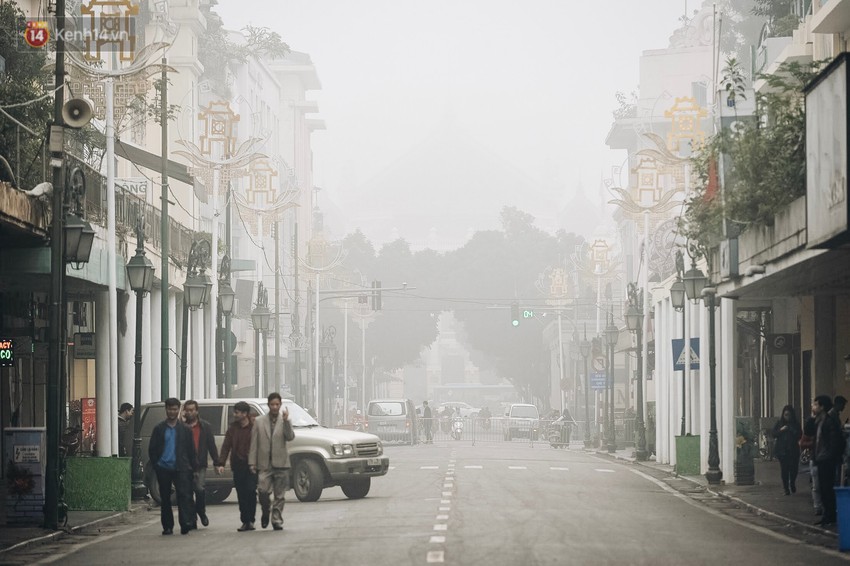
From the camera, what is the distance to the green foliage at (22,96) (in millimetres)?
29922

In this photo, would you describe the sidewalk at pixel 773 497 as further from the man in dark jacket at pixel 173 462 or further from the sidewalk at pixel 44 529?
the sidewalk at pixel 44 529

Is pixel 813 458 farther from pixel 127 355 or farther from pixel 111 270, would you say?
pixel 127 355

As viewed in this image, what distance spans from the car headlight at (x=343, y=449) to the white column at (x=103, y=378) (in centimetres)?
781

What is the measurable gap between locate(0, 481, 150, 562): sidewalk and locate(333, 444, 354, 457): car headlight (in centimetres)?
346

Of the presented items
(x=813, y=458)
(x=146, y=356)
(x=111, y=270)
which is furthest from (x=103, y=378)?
(x=813, y=458)

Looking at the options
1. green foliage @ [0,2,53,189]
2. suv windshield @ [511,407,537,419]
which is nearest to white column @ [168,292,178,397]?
green foliage @ [0,2,53,189]

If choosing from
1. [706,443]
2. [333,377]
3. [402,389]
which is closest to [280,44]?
[333,377]

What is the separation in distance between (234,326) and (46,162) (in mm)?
48915

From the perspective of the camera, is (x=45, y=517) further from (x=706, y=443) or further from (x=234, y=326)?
(x=234, y=326)

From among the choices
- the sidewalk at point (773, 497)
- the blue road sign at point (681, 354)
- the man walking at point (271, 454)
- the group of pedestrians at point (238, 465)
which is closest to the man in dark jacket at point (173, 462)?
the group of pedestrians at point (238, 465)

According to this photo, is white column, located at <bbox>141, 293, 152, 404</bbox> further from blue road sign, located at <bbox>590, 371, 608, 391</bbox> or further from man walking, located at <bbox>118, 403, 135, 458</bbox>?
blue road sign, located at <bbox>590, 371, 608, 391</bbox>

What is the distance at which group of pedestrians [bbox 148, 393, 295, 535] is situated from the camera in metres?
22.0

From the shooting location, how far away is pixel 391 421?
7019 cm

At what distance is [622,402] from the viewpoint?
298 feet
